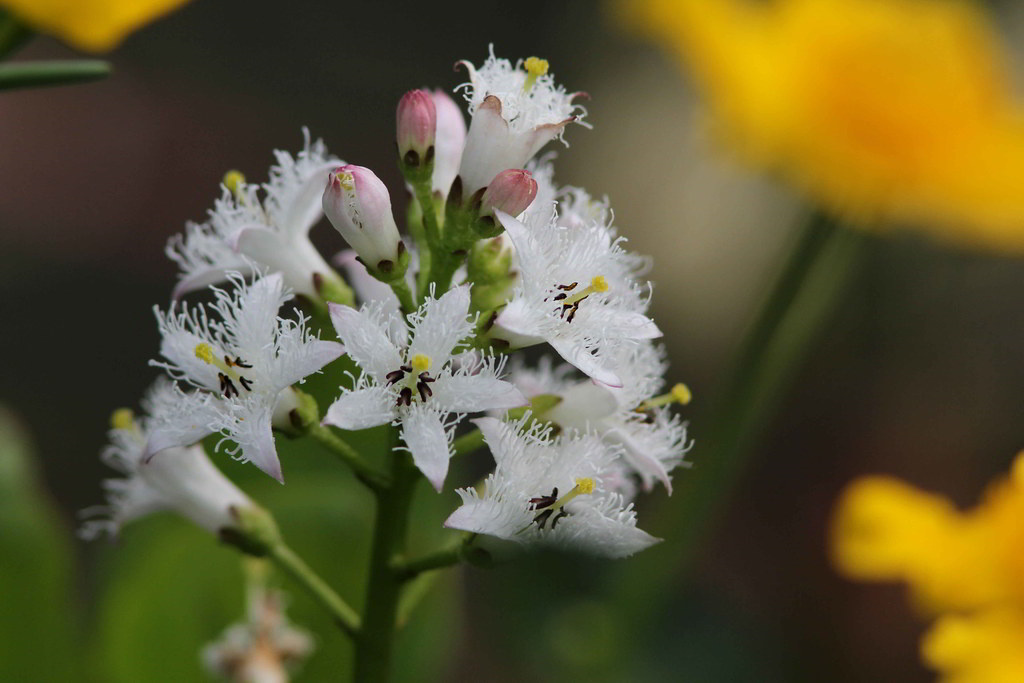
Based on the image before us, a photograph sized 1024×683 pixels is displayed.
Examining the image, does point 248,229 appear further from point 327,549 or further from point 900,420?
point 900,420

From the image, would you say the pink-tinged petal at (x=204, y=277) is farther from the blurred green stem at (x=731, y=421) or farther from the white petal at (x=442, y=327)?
the blurred green stem at (x=731, y=421)

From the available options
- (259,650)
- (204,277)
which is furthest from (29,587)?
(204,277)

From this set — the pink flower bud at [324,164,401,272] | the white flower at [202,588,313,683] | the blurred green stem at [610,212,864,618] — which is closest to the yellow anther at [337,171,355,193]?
the pink flower bud at [324,164,401,272]

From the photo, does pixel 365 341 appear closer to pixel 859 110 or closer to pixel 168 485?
pixel 168 485

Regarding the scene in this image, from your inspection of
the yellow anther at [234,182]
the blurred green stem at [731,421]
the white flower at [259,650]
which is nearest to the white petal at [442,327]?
the yellow anther at [234,182]

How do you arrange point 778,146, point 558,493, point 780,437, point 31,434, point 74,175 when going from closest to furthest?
point 558,493 → point 778,146 → point 31,434 → point 780,437 → point 74,175

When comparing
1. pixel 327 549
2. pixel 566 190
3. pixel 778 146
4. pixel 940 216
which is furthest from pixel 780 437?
pixel 566 190
